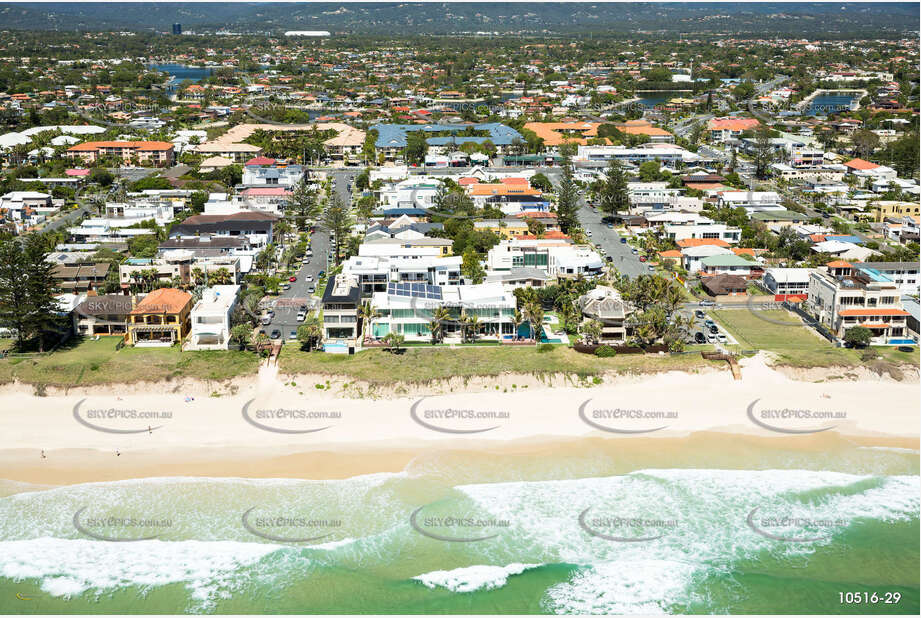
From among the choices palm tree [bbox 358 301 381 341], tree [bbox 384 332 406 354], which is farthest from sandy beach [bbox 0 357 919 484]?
palm tree [bbox 358 301 381 341]

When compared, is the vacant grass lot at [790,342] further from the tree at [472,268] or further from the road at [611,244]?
the tree at [472,268]

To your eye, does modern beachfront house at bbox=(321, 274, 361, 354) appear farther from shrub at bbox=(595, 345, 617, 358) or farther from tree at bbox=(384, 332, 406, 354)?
shrub at bbox=(595, 345, 617, 358)

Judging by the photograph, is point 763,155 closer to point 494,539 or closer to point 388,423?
point 388,423

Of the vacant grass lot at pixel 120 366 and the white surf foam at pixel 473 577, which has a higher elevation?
the vacant grass lot at pixel 120 366

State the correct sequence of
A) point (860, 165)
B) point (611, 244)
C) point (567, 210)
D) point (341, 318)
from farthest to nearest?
point (860, 165) < point (567, 210) < point (611, 244) < point (341, 318)

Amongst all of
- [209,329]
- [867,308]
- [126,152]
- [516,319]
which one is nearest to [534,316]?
[516,319]

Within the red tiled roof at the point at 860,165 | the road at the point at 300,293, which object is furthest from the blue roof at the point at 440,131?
the road at the point at 300,293
